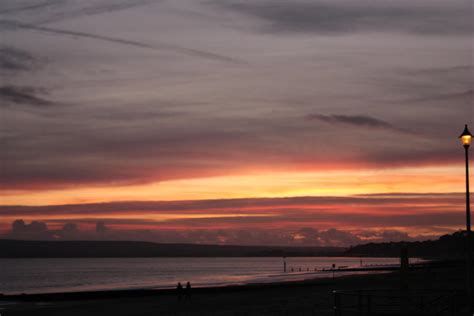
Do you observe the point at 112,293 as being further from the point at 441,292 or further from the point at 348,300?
the point at 441,292

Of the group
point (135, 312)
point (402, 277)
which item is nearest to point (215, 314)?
point (135, 312)

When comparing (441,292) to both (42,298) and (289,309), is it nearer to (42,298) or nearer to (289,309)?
(289,309)

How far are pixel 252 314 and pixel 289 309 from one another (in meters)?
2.38

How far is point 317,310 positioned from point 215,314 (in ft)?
16.7

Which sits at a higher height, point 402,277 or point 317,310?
point 402,277

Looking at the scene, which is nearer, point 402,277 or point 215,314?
point 402,277

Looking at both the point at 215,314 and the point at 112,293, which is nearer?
the point at 215,314

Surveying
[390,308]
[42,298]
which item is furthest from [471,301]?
[42,298]

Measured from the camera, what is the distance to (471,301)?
72.4 feet

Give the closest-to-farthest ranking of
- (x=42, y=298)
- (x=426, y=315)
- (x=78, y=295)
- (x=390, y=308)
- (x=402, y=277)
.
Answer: (x=426, y=315) < (x=402, y=277) < (x=390, y=308) < (x=42, y=298) < (x=78, y=295)

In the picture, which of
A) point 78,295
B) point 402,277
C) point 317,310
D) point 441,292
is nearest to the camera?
point 441,292

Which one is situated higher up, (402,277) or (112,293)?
(402,277)

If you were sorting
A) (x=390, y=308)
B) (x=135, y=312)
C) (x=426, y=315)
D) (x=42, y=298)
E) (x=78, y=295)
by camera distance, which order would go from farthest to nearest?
(x=78, y=295) < (x=42, y=298) < (x=135, y=312) < (x=390, y=308) < (x=426, y=315)

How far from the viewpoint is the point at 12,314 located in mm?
40438
